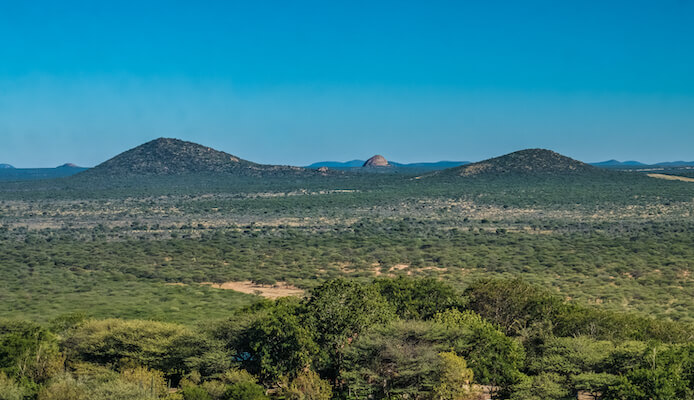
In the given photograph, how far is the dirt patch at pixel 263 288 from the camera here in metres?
55.7

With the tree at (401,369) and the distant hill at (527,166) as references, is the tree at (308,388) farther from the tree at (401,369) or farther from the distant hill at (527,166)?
the distant hill at (527,166)

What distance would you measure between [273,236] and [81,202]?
2687 inches

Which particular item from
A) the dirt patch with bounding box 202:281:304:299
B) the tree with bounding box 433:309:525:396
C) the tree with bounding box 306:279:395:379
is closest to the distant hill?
the dirt patch with bounding box 202:281:304:299

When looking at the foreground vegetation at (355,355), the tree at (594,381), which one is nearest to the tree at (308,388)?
the foreground vegetation at (355,355)

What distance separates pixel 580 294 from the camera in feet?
171

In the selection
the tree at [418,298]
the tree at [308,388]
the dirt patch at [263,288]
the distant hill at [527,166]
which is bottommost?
the dirt patch at [263,288]

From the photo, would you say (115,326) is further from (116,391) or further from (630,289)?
(630,289)

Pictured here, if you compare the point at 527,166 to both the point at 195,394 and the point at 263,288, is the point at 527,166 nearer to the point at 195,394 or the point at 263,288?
the point at 263,288

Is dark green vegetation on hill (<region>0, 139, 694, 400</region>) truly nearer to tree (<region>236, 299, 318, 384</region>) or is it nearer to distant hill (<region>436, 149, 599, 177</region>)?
tree (<region>236, 299, 318, 384</region>)

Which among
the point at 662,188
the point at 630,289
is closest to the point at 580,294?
the point at 630,289

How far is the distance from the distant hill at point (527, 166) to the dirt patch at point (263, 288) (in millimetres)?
131472

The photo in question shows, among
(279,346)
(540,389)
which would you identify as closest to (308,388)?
(279,346)

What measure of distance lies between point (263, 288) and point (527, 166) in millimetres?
141278

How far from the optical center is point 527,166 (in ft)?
617
